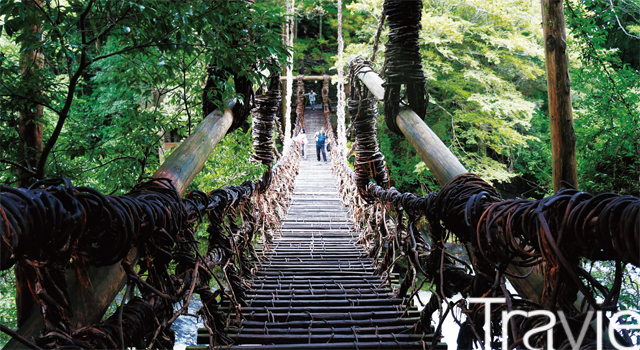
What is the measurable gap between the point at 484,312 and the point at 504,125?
7.18 meters

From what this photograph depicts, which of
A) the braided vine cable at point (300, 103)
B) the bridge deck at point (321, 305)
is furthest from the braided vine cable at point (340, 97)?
the braided vine cable at point (300, 103)

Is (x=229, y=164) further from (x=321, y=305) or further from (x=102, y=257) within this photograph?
(x=102, y=257)

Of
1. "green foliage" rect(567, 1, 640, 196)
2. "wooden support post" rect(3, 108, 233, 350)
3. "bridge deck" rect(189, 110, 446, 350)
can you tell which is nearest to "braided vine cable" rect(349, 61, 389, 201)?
"bridge deck" rect(189, 110, 446, 350)

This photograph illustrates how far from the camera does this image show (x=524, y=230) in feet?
2.10

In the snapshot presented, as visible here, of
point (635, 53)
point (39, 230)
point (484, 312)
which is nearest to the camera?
point (39, 230)

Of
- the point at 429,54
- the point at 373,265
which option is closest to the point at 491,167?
the point at 429,54

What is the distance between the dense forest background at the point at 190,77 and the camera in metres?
1.38

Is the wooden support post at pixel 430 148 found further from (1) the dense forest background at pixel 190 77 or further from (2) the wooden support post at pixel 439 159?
(1) the dense forest background at pixel 190 77

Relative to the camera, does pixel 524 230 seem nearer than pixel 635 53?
Yes

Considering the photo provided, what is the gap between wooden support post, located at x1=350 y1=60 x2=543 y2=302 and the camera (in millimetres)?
868

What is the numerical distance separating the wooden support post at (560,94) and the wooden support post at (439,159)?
579 mm

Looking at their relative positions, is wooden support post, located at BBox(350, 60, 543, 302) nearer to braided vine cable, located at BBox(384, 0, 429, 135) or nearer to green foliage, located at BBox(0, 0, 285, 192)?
braided vine cable, located at BBox(384, 0, 429, 135)

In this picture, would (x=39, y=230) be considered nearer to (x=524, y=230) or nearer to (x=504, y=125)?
(x=524, y=230)

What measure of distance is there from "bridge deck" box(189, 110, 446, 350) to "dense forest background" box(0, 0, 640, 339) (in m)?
0.87
